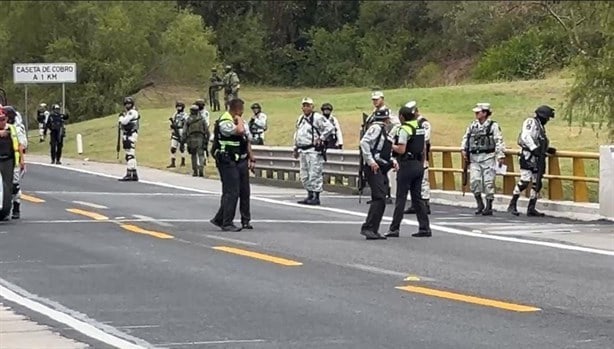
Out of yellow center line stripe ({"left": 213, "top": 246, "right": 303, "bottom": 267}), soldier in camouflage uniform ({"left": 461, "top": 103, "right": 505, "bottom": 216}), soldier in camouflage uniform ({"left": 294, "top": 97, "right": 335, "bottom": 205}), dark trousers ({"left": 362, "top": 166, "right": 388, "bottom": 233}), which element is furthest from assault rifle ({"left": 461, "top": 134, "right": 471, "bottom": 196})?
yellow center line stripe ({"left": 213, "top": 246, "right": 303, "bottom": 267})

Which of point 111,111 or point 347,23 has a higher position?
point 347,23

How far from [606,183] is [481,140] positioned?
227 cm

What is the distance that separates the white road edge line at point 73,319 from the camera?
927 centimetres

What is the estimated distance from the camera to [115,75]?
5697 centimetres

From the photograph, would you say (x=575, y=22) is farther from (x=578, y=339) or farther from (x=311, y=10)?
(x=311, y=10)

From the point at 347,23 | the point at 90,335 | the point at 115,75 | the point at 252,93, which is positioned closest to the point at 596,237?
the point at 90,335

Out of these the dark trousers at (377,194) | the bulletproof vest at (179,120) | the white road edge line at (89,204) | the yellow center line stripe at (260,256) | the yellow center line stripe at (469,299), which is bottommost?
the yellow center line stripe at (469,299)

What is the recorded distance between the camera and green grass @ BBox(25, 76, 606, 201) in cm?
3528

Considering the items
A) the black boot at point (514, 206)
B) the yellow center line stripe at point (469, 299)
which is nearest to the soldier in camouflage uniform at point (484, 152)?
the black boot at point (514, 206)

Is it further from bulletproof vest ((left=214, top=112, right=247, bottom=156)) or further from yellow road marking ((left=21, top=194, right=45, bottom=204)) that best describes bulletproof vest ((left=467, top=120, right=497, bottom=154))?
yellow road marking ((left=21, top=194, right=45, bottom=204))

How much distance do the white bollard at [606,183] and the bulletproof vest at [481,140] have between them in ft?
5.92

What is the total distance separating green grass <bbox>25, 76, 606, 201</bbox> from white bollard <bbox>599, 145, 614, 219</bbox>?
29.9 ft

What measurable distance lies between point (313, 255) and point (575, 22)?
45.6ft

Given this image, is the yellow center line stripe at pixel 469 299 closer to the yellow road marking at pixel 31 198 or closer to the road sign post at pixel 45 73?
the yellow road marking at pixel 31 198
